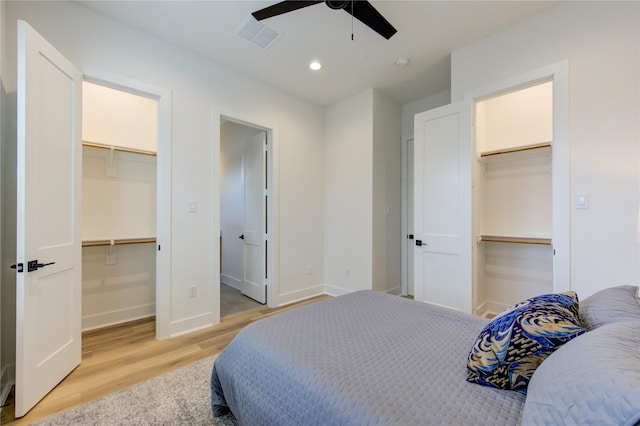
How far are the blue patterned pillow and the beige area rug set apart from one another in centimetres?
137

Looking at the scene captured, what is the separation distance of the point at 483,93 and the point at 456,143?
498mm

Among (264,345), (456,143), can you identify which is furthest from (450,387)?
(456,143)

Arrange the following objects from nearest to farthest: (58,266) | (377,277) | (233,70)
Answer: (58,266)
(233,70)
(377,277)

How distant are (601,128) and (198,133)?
11.5ft

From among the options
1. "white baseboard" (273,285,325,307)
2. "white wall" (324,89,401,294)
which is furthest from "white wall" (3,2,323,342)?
"white wall" (324,89,401,294)

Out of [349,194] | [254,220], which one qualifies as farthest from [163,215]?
[349,194]

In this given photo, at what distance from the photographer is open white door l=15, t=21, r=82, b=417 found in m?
1.61

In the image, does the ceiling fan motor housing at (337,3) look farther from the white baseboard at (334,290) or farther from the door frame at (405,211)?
the white baseboard at (334,290)

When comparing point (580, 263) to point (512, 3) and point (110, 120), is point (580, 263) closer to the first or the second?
point (512, 3)

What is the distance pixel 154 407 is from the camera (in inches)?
64.9

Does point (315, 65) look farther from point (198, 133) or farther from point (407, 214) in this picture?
point (407, 214)

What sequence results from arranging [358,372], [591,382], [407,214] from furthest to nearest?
1. [407,214]
2. [358,372]
3. [591,382]

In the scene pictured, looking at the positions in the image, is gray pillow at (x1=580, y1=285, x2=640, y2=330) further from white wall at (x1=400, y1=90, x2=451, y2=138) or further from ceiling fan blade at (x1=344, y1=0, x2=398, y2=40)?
white wall at (x1=400, y1=90, x2=451, y2=138)

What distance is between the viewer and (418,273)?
3000 mm
